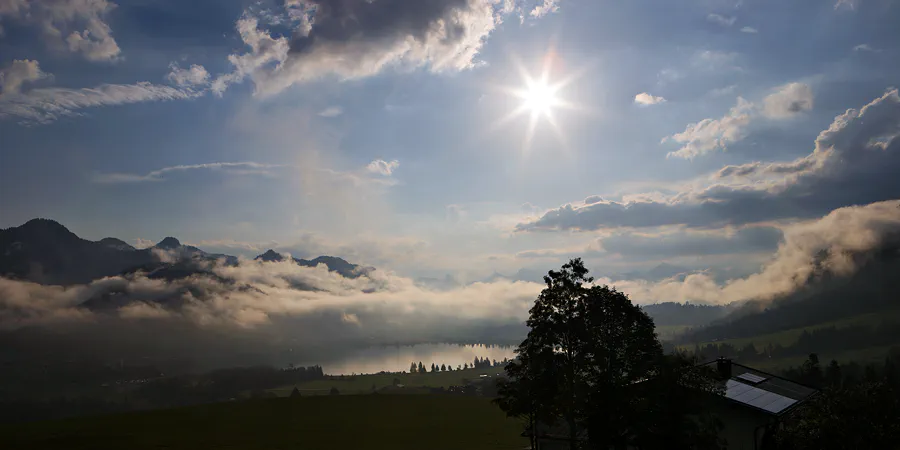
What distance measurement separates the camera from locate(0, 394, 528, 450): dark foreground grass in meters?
98.7

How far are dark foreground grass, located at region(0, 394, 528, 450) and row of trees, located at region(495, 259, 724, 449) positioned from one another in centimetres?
5388

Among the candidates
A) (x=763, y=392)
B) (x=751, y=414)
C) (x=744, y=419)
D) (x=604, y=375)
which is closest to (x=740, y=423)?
(x=744, y=419)

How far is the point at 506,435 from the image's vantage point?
10488cm

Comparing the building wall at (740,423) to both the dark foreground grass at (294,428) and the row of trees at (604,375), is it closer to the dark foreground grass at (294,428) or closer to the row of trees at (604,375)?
the row of trees at (604,375)

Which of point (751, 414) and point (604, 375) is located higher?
point (604, 375)

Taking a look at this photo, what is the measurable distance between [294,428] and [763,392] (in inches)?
3554

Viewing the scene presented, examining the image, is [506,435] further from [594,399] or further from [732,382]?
[594,399]

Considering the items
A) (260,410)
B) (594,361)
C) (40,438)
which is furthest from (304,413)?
(594,361)

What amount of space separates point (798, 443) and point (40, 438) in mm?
129218

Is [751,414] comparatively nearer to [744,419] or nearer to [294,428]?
[744,419]

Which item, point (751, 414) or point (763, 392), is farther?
point (763, 392)

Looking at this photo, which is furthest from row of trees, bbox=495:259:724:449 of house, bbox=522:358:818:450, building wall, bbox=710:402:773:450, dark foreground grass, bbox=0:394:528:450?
dark foreground grass, bbox=0:394:528:450

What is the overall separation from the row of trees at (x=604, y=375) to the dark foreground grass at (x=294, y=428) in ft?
177

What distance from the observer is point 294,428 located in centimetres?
11544
